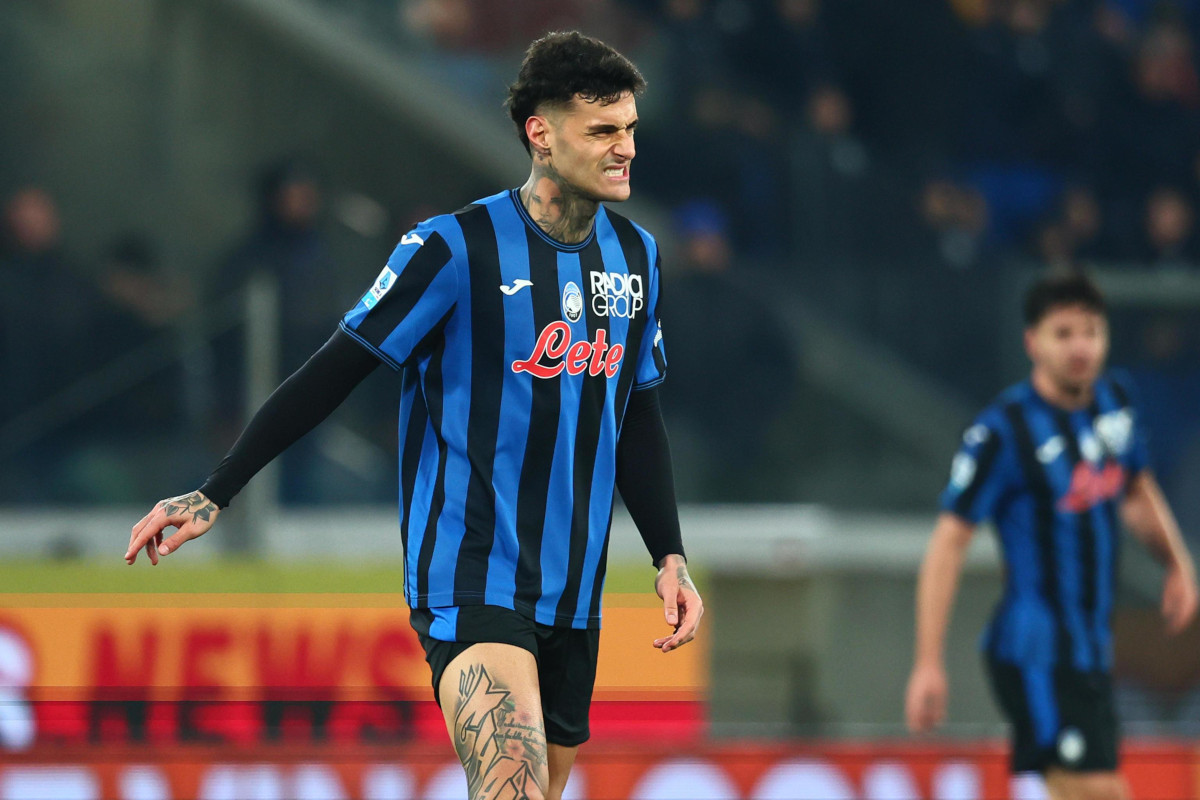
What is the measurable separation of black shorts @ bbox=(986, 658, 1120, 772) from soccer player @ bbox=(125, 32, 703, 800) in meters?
2.01

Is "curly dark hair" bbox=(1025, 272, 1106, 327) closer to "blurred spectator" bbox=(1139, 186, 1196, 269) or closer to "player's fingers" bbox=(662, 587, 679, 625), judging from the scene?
"player's fingers" bbox=(662, 587, 679, 625)

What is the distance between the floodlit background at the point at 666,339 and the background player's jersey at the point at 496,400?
114 inches

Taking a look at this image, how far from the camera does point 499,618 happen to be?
122 inches

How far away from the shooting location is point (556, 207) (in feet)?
10.8

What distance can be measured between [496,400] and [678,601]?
57 cm

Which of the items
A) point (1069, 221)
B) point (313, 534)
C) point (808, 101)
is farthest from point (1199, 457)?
point (313, 534)

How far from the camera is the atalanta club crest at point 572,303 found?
10.6ft

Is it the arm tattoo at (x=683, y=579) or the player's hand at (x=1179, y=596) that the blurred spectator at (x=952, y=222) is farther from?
the arm tattoo at (x=683, y=579)

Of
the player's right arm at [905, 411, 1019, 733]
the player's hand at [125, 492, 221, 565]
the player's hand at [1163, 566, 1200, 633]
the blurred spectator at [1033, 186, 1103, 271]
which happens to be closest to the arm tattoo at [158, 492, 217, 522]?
the player's hand at [125, 492, 221, 565]

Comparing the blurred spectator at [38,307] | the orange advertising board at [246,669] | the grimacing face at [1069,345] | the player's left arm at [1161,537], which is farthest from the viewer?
the blurred spectator at [38,307]

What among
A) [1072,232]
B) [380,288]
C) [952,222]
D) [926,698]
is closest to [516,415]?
[380,288]

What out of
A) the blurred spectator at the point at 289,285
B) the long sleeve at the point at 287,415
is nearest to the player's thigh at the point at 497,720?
the long sleeve at the point at 287,415

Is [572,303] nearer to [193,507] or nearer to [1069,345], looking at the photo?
[193,507]

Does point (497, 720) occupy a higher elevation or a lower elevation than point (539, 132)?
lower
